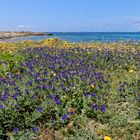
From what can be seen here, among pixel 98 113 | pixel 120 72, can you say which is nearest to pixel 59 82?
pixel 98 113

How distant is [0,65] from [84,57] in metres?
2.57

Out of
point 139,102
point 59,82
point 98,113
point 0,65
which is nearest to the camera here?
point 98,113

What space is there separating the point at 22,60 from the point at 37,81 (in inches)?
122

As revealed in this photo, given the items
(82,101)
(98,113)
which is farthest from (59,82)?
(98,113)

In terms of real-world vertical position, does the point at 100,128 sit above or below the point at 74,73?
below

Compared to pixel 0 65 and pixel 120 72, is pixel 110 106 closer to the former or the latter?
pixel 120 72

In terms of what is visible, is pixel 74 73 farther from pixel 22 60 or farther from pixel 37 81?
pixel 22 60

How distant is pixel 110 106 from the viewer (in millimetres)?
6332

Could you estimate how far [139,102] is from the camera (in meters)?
6.38

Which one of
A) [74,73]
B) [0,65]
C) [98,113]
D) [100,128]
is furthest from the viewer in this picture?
[0,65]

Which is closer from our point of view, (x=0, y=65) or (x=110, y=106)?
(x=110, y=106)

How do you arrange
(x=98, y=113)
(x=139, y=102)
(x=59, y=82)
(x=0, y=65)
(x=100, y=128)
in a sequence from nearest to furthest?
(x=100, y=128), (x=98, y=113), (x=139, y=102), (x=59, y=82), (x=0, y=65)

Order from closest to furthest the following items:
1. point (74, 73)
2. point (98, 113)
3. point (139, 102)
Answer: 1. point (98, 113)
2. point (139, 102)
3. point (74, 73)

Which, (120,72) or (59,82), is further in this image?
(120,72)
